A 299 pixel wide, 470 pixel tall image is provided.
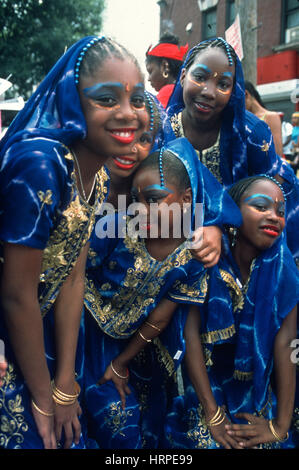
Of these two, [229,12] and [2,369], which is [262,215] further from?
[229,12]

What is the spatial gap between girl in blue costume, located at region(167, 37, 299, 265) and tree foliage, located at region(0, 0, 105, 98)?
1383 cm

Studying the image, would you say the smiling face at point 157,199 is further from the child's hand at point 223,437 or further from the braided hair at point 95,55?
the child's hand at point 223,437

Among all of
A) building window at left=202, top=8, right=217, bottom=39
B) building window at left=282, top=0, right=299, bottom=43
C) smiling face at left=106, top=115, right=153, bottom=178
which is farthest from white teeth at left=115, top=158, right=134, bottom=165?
building window at left=282, top=0, right=299, bottom=43

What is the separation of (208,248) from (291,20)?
551 inches

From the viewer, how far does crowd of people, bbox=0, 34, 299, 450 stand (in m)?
1.41

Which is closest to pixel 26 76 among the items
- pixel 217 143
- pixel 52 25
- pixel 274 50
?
pixel 52 25

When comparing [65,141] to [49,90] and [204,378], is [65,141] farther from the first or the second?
[204,378]

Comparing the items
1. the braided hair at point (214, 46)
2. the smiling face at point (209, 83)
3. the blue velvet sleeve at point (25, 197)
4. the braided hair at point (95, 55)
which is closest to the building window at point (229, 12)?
the braided hair at point (214, 46)

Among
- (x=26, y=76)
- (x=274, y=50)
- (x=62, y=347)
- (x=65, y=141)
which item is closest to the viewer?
(x=65, y=141)

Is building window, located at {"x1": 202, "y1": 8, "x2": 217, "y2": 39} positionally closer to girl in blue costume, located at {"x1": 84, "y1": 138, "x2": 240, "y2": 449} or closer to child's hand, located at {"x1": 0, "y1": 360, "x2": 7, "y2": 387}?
girl in blue costume, located at {"x1": 84, "y1": 138, "x2": 240, "y2": 449}

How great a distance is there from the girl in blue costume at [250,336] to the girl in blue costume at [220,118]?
0.33 metres

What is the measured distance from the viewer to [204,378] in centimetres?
199
